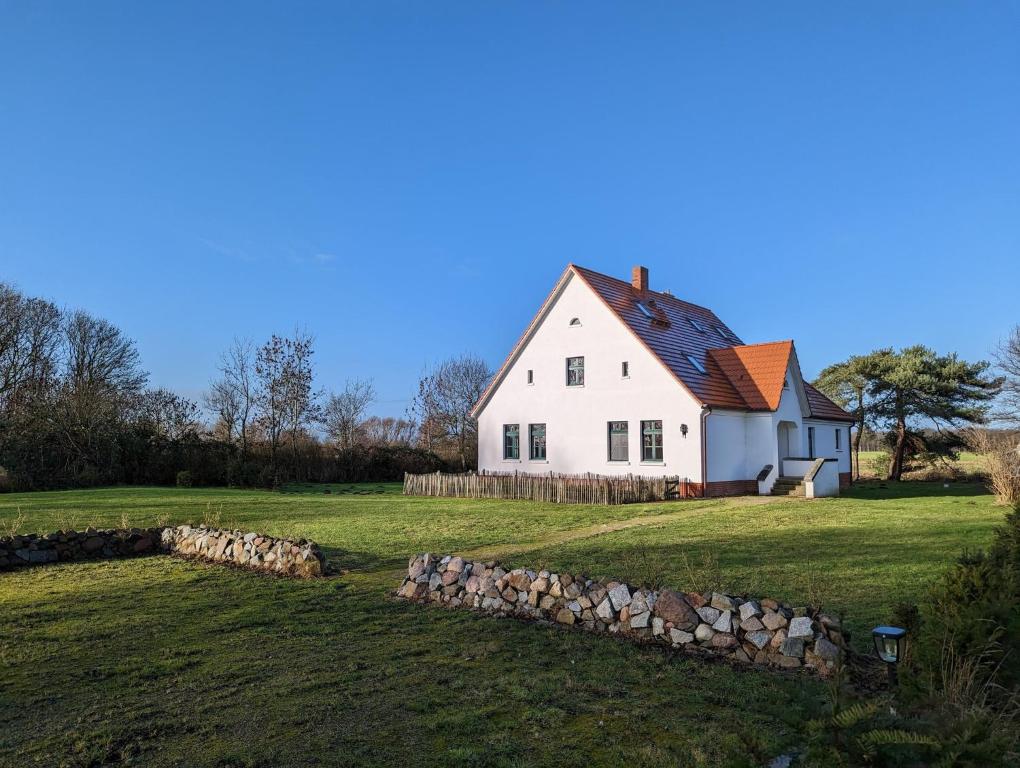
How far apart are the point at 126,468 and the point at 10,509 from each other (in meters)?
11.5

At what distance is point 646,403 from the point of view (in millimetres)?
23578

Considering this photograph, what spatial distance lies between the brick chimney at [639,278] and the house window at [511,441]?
7701 millimetres

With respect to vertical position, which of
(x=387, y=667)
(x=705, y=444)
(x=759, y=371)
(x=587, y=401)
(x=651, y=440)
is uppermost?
(x=759, y=371)

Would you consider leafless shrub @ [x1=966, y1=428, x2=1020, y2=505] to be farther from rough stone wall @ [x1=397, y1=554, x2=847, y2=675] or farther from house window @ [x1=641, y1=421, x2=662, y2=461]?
rough stone wall @ [x1=397, y1=554, x2=847, y2=675]

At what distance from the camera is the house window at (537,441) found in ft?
87.6

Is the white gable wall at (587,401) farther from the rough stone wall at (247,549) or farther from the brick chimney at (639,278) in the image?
the rough stone wall at (247,549)

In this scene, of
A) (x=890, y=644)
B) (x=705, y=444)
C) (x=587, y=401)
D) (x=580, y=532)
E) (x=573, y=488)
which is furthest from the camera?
(x=587, y=401)

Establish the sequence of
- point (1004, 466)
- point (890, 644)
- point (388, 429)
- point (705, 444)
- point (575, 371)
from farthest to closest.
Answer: point (388, 429)
point (575, 371)
point (705, 444)
point (1004, 466)
point (890, 644)

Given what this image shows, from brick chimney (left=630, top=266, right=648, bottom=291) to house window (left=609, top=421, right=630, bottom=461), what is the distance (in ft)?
22.0

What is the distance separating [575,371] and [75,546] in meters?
17.8

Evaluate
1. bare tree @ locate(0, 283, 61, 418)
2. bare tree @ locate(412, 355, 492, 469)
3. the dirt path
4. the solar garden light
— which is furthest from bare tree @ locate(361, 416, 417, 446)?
the solar garden light

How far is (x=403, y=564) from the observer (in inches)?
400

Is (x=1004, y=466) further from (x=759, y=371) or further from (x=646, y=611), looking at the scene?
(x=646, y=611)

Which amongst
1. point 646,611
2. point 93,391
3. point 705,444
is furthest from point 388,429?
point 646,611
